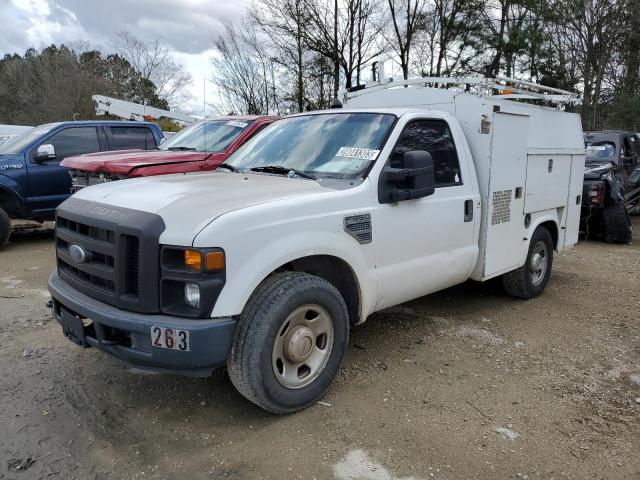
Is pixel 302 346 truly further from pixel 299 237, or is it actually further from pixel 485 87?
pixel 485 87

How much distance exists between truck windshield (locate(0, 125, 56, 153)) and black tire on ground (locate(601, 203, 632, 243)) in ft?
31.7

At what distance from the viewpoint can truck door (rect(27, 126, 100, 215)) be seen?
8180 mm

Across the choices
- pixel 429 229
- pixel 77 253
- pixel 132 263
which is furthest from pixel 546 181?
pixel 77 253

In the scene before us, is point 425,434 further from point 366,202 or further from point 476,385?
point 366,202

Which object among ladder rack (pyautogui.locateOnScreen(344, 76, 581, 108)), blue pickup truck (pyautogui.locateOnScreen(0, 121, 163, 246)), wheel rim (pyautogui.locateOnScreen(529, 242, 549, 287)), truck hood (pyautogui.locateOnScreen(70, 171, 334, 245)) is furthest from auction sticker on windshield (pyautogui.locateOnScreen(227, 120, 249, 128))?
wheel rim (pyautogui.locateOnScreen(529, 242, 549, 287))

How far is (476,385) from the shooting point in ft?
11.9

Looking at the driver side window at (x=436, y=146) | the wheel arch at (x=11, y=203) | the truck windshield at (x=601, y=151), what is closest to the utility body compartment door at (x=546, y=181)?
the driver side window at (x=436, y=146)

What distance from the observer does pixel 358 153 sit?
371cm

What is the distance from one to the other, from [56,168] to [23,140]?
873mm

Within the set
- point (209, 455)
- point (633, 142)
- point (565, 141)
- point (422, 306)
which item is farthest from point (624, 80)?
point (209, 455)

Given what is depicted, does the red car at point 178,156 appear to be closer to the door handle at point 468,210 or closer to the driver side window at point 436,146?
the driver side window at point 436,146

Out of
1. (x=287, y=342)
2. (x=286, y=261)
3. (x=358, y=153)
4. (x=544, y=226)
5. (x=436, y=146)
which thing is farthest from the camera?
(x=544, y=226)

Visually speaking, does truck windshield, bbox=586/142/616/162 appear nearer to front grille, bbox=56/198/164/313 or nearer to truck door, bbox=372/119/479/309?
truck door, bbox=372/119/479/309

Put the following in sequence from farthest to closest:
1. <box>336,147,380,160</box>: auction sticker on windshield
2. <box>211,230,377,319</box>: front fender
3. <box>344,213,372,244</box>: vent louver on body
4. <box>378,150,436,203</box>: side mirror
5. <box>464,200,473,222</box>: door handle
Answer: <box>464,200,473,222</box>: door handle → <box>336,147,380,160</box>: auction sticker on windshield → <box>378,150,436,203</box>: side mirror → <box>344,213,372,244</box>: vent louver on body → <box>211,230,377,319</box>: front fender
